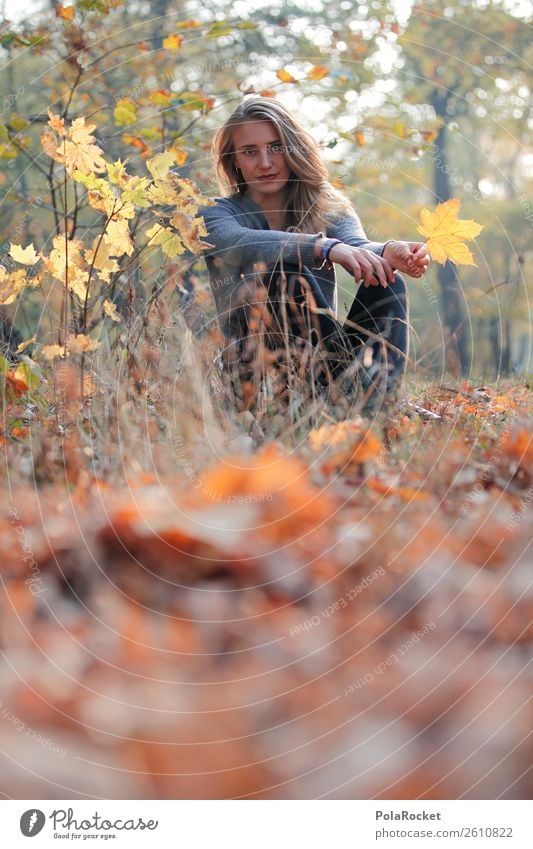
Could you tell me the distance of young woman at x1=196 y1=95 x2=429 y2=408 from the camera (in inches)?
110

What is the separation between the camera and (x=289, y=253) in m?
2.89

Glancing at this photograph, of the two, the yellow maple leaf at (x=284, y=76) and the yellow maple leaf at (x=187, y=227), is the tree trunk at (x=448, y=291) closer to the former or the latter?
the yellow maple leaf at (x=284, y=76)

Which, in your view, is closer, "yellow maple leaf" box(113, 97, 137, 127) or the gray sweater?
the gray sweater

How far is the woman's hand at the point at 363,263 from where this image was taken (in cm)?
262

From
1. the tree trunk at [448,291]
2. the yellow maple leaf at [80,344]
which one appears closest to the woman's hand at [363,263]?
the yellow maple leaf at [80,344]

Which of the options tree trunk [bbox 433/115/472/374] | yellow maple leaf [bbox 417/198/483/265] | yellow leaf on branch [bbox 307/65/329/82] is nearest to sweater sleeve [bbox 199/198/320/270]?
yellow maple leaf [bbox 417/198/483/265]

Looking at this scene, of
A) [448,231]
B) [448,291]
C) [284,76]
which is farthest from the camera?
[448,291]

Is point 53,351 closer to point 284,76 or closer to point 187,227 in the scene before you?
point 187,227

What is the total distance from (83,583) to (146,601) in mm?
130

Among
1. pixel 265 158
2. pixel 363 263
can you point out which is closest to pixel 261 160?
pixel 265 158

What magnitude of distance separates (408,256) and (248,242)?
23.8 inches

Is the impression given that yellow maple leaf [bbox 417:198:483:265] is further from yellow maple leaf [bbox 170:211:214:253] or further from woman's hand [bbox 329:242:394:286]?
yellow maple leaf [bbox 170:211:214:253]

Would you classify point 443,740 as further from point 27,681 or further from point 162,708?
point 27,681
